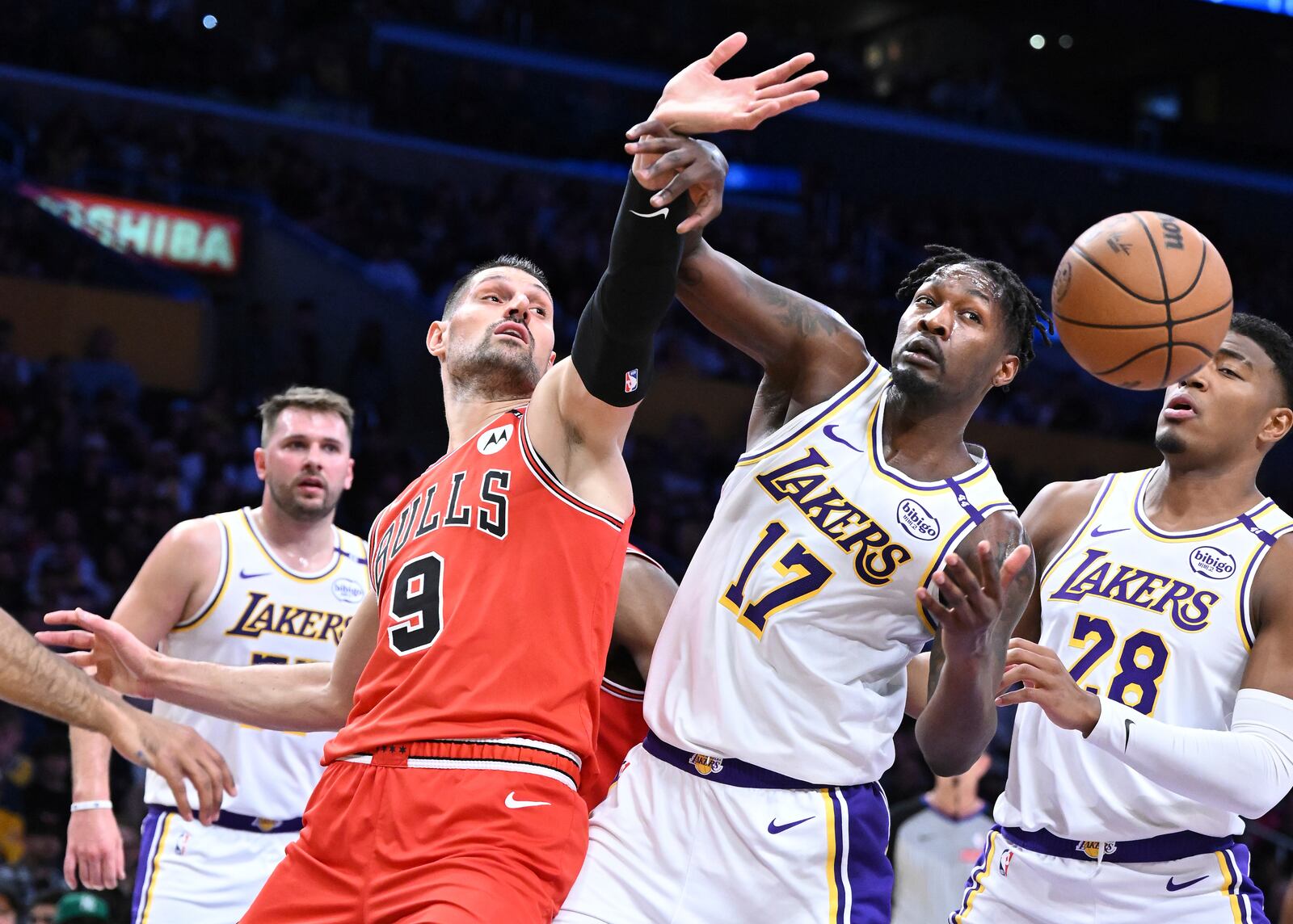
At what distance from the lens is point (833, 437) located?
12.6ft

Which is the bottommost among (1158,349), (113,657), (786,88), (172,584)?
(113,657)

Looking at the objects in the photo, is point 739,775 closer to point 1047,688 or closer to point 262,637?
point 1047,688

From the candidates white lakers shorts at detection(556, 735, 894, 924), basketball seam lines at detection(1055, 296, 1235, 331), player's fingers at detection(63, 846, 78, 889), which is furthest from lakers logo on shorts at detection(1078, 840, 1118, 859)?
player's fingers at detection(63, 846, 78, 889)

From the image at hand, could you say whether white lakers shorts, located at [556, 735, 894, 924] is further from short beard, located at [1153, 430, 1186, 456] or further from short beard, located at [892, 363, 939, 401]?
short beard, located at [1153, 430, 1186, 456]

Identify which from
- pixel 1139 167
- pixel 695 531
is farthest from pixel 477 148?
pixel 1139 167

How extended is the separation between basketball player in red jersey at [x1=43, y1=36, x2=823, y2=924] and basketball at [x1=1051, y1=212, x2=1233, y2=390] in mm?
1443

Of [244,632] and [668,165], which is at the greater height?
[668,165]


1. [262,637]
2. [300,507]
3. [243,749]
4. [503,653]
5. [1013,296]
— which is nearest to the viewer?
[503,653]

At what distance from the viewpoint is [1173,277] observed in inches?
162

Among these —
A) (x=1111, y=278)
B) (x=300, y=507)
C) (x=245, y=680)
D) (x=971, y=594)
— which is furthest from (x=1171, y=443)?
(x=300, y=507)

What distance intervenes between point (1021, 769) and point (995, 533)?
0.94 metres

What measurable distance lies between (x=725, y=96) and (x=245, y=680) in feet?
7.17

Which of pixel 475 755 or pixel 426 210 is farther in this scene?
pixel 426 210

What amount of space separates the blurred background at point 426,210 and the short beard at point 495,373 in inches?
198
